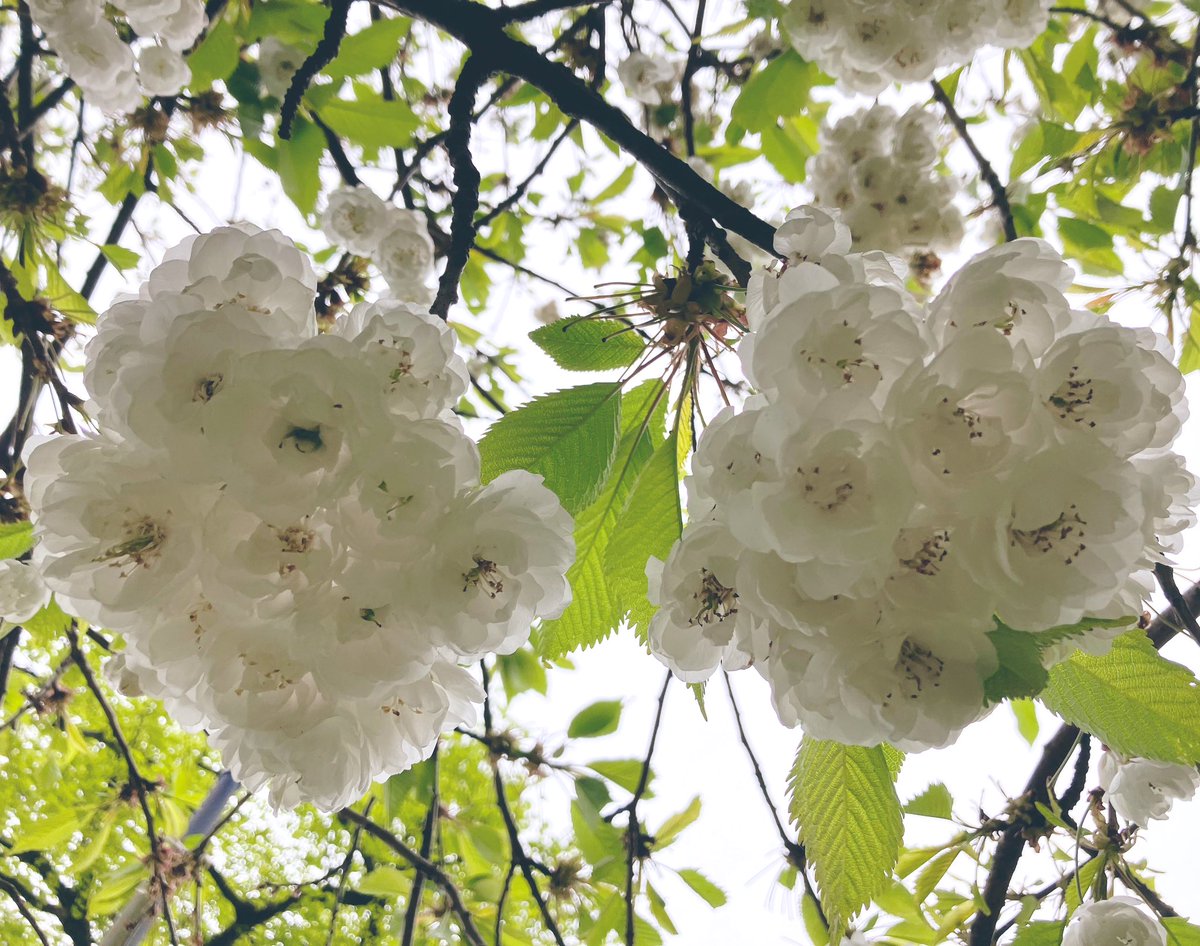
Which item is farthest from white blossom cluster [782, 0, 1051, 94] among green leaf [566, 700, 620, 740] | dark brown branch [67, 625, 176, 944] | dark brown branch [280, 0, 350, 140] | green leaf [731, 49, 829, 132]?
dark brown branch [67, 625, 176, 944]

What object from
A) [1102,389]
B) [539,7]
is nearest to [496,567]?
[1102,389]

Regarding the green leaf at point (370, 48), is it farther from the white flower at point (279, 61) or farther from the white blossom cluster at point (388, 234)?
the white blossom cluster at point (388, 234)

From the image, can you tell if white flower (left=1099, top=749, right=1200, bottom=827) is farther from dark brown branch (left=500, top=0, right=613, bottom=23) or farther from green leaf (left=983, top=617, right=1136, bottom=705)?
dark brown branch (left=500, top=0, right=613, bottom=23)

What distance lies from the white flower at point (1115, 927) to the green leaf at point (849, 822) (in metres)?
0.80

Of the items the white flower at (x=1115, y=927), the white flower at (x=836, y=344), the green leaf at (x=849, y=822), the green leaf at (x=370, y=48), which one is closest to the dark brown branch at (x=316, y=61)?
the green leaf at (x=370, y=48)

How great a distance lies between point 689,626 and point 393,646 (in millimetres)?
262

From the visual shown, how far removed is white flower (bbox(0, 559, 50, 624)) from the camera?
143 cm

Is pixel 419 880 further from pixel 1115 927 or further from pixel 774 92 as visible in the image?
pixel 774 92

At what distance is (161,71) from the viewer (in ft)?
6.63

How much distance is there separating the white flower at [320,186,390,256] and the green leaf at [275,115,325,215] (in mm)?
463

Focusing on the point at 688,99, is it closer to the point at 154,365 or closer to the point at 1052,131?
the point at 1052,131

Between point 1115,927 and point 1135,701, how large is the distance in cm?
85

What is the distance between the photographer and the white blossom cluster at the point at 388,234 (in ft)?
6.66

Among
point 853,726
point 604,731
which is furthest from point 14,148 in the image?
point 853,726
